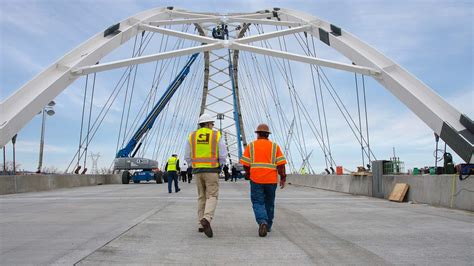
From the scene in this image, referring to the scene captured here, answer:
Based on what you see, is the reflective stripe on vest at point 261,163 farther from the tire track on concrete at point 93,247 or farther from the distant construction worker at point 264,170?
the tire track on concrete at point 93,247

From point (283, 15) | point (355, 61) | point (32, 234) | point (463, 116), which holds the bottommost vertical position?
point (32, 234)

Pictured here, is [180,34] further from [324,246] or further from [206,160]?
[324,246]

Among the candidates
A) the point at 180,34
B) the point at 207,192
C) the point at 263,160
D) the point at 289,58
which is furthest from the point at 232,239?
the point at 180,34

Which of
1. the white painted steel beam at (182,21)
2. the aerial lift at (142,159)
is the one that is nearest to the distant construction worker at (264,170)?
the white painted steel beam at (182,21)

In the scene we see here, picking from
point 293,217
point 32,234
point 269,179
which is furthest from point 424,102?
point 32,234

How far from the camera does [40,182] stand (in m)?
17.5

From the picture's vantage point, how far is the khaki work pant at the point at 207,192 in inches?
241

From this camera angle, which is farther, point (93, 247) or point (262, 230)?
point (262, 230)

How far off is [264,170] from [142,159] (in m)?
24.1

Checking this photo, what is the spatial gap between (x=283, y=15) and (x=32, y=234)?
64.8 ft

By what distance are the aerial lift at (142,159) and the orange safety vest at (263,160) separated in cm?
2213

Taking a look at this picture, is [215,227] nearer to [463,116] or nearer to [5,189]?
[463,116]

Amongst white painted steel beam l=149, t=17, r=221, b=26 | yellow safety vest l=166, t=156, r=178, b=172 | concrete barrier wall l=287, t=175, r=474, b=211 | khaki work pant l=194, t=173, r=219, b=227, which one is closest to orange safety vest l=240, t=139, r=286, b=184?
khaki work pant l=194, t=173, r=219, b=227

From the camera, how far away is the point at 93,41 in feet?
55.0
